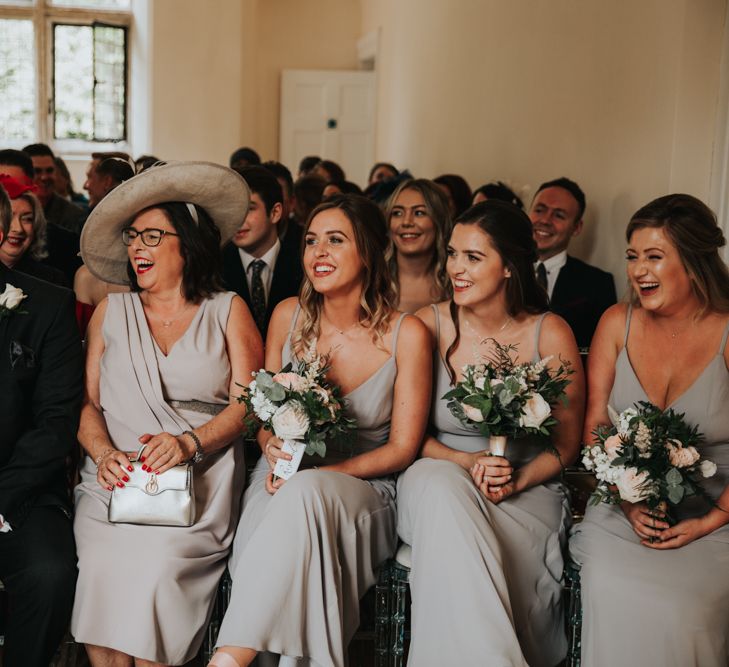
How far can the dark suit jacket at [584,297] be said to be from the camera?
5.88m

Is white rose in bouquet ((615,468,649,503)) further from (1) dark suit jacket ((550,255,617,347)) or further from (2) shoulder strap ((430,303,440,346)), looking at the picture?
(1) dark suit jacket ((550,255,617,347))

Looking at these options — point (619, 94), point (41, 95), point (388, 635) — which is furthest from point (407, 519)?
point (41, 95)

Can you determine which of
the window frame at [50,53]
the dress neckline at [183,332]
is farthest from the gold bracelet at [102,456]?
Answer: the window frame at [50,53]

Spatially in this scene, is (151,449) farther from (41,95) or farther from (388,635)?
(41,95)

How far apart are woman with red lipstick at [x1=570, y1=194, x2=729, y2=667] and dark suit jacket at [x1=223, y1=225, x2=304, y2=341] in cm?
203

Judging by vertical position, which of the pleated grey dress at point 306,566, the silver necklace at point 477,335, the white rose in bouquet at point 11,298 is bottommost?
the pleated grey dress at point 306,566

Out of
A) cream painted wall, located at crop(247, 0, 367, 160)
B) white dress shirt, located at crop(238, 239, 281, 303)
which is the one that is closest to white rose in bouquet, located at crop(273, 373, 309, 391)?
white dress shirt, located at crop(238, 239, 281, 303)

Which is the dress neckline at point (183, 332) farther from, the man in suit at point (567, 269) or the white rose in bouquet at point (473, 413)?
the man in suit at point (567, 269)

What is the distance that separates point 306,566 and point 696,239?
171cm

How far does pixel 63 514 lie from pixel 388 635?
1200 millimetres

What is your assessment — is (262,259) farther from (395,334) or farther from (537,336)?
(537,336)

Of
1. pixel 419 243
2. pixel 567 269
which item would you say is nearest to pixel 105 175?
pixel 419 243

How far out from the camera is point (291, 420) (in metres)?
3.27

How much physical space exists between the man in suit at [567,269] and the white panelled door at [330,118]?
8.16m
